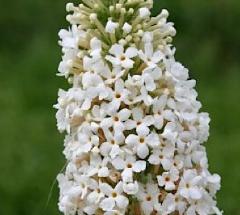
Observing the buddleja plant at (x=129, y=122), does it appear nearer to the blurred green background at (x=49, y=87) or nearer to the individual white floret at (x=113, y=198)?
the individual white floret at (x=113, y=198)

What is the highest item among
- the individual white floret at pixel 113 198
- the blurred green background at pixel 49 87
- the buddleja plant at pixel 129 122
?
the blurred green background at pixel 49 87

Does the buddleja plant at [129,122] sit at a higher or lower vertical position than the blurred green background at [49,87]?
lower

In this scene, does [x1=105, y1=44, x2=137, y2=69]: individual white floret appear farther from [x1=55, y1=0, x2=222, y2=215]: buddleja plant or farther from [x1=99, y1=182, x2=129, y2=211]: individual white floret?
[x1=99, y1=182, x2=129, y2=211]: individual white floret

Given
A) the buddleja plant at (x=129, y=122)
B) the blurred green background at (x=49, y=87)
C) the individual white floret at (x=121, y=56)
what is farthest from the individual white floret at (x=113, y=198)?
the blurred green background at (x=49, y=87)

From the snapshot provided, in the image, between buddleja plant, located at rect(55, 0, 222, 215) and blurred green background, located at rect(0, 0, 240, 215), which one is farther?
blurred green background, located at rect(0, 0, 240, 215)

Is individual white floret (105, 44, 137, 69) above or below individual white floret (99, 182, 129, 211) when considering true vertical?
above

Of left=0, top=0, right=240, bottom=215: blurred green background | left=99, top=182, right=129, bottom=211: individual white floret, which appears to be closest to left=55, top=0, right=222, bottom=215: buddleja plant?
left=99, top=182, right=129, bottom=211: individual white floret

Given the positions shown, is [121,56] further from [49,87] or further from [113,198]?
[49,87]
